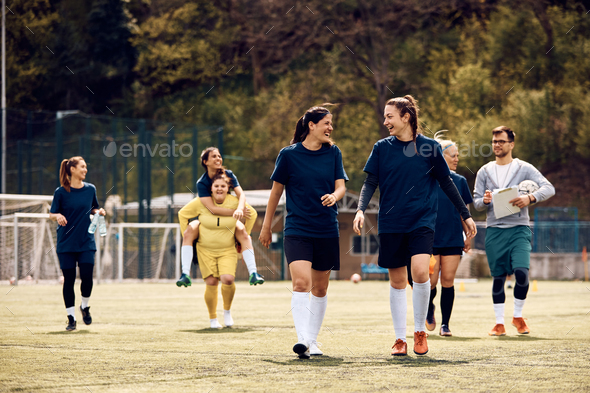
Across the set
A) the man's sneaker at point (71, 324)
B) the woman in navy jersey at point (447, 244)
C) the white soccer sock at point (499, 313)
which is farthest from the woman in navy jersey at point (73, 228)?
the white soccer sock at point (499, 313)

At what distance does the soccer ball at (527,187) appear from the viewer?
829 cm

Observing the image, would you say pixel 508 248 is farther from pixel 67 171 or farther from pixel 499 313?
pixel 67 171

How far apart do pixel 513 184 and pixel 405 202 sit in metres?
2.60

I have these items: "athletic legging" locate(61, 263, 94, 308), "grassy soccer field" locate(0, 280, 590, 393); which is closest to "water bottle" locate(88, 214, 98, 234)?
"athletic legging" locate(61, 263, 94, 308)

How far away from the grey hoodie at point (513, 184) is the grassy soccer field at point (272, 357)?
44.9 inches

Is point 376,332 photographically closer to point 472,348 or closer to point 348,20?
point 472,348

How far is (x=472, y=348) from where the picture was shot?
6.79 m

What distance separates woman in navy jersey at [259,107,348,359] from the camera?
20.3 feet

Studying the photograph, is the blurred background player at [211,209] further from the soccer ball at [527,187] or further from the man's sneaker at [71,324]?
the soccer ball at [527,187]

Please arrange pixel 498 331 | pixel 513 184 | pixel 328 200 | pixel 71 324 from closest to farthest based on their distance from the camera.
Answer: pixel 328 200
pixel 498 331
pixel 513 184
pixel 71 324

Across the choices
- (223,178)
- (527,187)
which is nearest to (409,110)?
(527,187)

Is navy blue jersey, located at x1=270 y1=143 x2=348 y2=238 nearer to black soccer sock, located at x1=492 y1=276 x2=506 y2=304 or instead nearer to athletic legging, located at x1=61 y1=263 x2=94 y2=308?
black soccer sock, located at x1=492 y1=276 x2=506 y2=304

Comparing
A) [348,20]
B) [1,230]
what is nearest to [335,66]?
[348,20]

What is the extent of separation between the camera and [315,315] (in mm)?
6426
